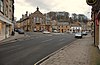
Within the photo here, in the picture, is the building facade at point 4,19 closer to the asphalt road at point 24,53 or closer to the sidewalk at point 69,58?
the asphalt road at point 24,53

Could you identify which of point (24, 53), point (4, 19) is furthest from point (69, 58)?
point (4, 19)

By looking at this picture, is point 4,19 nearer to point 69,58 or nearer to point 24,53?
point 24,53

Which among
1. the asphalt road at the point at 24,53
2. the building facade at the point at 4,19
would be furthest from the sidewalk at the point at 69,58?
the building facade at the point at 4,19

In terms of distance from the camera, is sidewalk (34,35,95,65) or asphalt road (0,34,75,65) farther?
asphalt road (0,34,75,65)

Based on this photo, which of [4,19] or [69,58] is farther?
[4,19]

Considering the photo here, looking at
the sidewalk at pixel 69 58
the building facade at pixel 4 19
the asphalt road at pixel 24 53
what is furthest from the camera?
the building facade at pixel 4 19

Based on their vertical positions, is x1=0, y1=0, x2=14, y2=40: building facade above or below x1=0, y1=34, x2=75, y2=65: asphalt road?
above

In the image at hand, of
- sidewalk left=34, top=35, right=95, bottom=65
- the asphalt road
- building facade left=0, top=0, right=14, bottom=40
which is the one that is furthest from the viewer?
building facade left=0, top=0, right=14, bottom=40

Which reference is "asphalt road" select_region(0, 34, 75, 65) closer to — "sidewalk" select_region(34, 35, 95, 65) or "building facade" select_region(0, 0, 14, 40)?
"sidewalk" select_region(34, 35, 95, 65)

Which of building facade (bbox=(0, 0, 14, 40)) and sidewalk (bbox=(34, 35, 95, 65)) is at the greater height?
building facade (bbox=(0, 0, 14, 40))

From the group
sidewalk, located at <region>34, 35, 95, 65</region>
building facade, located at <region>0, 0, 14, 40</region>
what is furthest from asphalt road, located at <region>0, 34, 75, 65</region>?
building facade, located at <region>0, 0, 14, 40</region>

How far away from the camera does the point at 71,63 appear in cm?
1226

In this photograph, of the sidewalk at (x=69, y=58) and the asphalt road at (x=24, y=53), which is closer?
the sidewalk at (x=69, y=58)

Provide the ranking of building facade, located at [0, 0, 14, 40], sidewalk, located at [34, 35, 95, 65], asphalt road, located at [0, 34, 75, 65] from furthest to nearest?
building facade, located at [0, 0, 14, 40], asphalt road, located at [0, 34, 75, 65], sidewalk, located at [34, 35, 95, 65]
